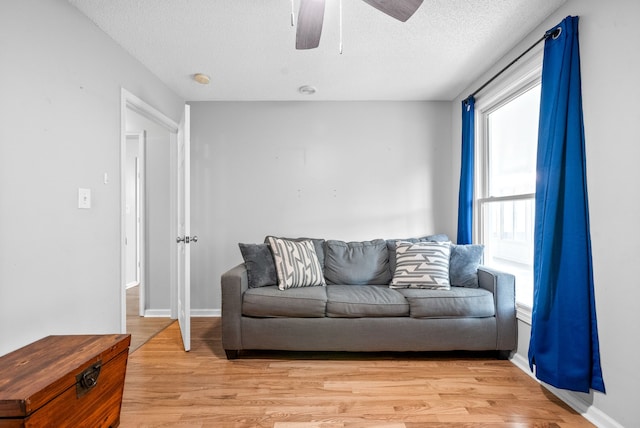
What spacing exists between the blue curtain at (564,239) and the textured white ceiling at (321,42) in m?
0.51

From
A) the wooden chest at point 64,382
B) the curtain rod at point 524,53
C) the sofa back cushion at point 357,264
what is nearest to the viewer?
the wooden chest at point 64,382

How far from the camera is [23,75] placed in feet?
5.14

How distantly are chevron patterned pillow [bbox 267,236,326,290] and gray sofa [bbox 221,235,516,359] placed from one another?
18cm

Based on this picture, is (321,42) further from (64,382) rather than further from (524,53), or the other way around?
(64,382)

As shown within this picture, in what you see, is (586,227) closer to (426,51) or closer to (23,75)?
(426,51)

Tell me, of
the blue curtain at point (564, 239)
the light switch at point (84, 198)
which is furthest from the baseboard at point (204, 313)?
the blue curtain at point (564, 239)

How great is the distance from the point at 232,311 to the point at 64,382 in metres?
1.36

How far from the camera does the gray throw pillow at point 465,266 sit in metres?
2.68

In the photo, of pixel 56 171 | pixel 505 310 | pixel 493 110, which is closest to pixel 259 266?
pixel 56 171

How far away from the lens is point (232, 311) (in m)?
2.47

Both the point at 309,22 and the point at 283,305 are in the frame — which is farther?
the point at 283,305

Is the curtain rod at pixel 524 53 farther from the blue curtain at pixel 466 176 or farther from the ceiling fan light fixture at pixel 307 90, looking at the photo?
the ceiling fan light fixture at pixel 307 90

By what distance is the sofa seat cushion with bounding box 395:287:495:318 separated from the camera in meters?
2.41

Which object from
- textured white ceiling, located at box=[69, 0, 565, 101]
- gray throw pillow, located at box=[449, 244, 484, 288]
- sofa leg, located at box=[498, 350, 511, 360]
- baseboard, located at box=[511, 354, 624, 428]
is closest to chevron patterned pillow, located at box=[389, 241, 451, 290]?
gray throw pillow, located at box=[449, 244, 484, 288]
